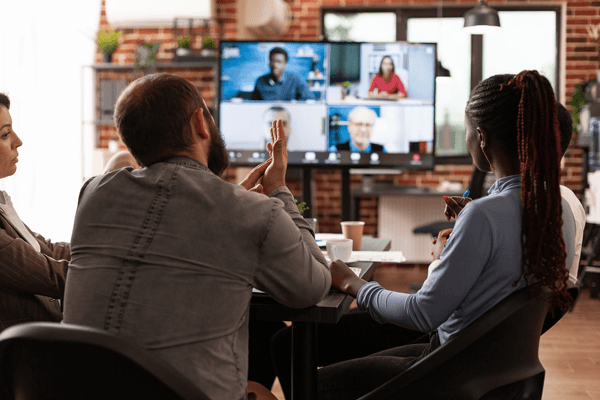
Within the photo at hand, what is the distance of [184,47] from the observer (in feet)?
16.7

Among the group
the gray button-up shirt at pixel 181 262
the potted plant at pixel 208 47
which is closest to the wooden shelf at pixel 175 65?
the potted plant at pixel 208 47

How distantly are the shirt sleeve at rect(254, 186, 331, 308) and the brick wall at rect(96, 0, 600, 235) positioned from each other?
4.29 m

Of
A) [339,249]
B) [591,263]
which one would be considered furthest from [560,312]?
[591,263]

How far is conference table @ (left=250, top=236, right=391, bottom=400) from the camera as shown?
1.10 metres

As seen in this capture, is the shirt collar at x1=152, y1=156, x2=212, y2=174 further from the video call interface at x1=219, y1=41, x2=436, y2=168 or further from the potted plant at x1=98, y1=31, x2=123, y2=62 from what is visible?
the potted plant at x1=98, y1=31, x2=123, y2=62

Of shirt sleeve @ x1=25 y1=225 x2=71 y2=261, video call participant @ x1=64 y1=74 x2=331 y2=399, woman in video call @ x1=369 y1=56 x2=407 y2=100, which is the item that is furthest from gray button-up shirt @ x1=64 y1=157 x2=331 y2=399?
woman in video call @ x1=369 y1=56 x2=407 y2=100

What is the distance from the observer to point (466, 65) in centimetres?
536

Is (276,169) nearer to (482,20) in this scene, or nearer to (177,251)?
(177,251)

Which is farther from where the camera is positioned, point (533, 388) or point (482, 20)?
point (482, 20)

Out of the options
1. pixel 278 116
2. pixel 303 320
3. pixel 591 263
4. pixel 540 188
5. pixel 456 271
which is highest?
pixel 278 116

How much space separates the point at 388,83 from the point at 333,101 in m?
0.29

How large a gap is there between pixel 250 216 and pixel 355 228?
3.04 feet

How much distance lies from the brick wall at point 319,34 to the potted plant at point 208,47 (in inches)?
13.5

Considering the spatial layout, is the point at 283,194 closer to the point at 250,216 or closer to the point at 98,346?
the point at 250,216
